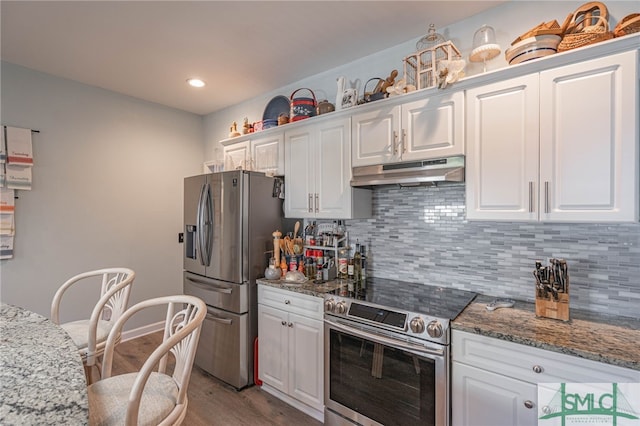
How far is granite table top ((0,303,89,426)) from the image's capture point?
717 mm

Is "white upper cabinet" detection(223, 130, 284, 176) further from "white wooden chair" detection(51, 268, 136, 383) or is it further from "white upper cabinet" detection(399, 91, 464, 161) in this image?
"white wooden chair" detection(51, 268, 136, 383)

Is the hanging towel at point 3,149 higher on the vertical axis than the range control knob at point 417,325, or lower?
higher

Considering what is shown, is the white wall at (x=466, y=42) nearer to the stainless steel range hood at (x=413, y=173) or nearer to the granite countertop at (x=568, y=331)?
the stainless steel range hood at (x=413, y=173)

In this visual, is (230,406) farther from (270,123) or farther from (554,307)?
(270,123)

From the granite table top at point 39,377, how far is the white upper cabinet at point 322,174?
1708mm

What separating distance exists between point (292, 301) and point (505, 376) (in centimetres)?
135

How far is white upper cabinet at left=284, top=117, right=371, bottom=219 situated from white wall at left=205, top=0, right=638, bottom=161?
0.50 m

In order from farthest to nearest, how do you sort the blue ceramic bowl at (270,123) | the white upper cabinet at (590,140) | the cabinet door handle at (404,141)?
the blue ceramic bowl at (270,123) → the cabinet door handle at (404,141) → the white upper cabinet at (590,140)

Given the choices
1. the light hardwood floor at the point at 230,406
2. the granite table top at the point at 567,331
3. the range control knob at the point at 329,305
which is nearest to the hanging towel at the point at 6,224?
the light hardwood floor at the point at 230,406

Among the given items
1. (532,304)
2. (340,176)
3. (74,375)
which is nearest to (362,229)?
(340,176)

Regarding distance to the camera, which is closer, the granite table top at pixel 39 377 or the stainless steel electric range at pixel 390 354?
the granite table top at pixel 39 377

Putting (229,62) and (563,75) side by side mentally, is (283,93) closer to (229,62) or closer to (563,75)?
(229,62)

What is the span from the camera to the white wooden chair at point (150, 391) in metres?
1.06

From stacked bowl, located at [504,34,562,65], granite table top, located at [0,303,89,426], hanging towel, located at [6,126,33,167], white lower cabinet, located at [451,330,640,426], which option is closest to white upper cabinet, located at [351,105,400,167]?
stacked bowl, located at [504,34,562,65]
